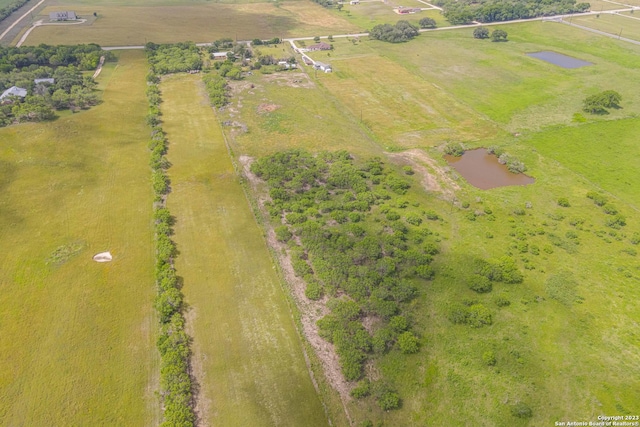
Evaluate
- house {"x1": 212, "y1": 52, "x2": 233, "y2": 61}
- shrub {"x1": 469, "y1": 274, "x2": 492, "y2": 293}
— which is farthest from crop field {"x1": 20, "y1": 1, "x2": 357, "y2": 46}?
shrub {"x1": 469, "y1": 274, "x2": 492, "y2": 293}

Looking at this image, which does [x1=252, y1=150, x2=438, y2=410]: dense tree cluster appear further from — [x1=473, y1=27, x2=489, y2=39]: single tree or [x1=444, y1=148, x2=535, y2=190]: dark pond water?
[x1=473, y1=27, x2=489, y2=39]: single tree

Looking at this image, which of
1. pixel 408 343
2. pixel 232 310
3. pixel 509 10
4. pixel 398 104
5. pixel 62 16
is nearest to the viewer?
pixel 408 343

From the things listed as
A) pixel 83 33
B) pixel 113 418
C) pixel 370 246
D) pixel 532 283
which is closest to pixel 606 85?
pixel 532 283

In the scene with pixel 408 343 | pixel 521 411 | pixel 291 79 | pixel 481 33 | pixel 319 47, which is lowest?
pixel 521 411

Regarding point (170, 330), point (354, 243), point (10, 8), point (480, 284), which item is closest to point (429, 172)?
point (354, 243)

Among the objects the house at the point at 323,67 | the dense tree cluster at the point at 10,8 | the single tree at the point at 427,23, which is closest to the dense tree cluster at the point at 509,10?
the single tree at the point at 427,23

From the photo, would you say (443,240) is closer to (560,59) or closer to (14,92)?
(14,92)

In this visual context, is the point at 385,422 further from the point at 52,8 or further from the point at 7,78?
the point at 52,8
